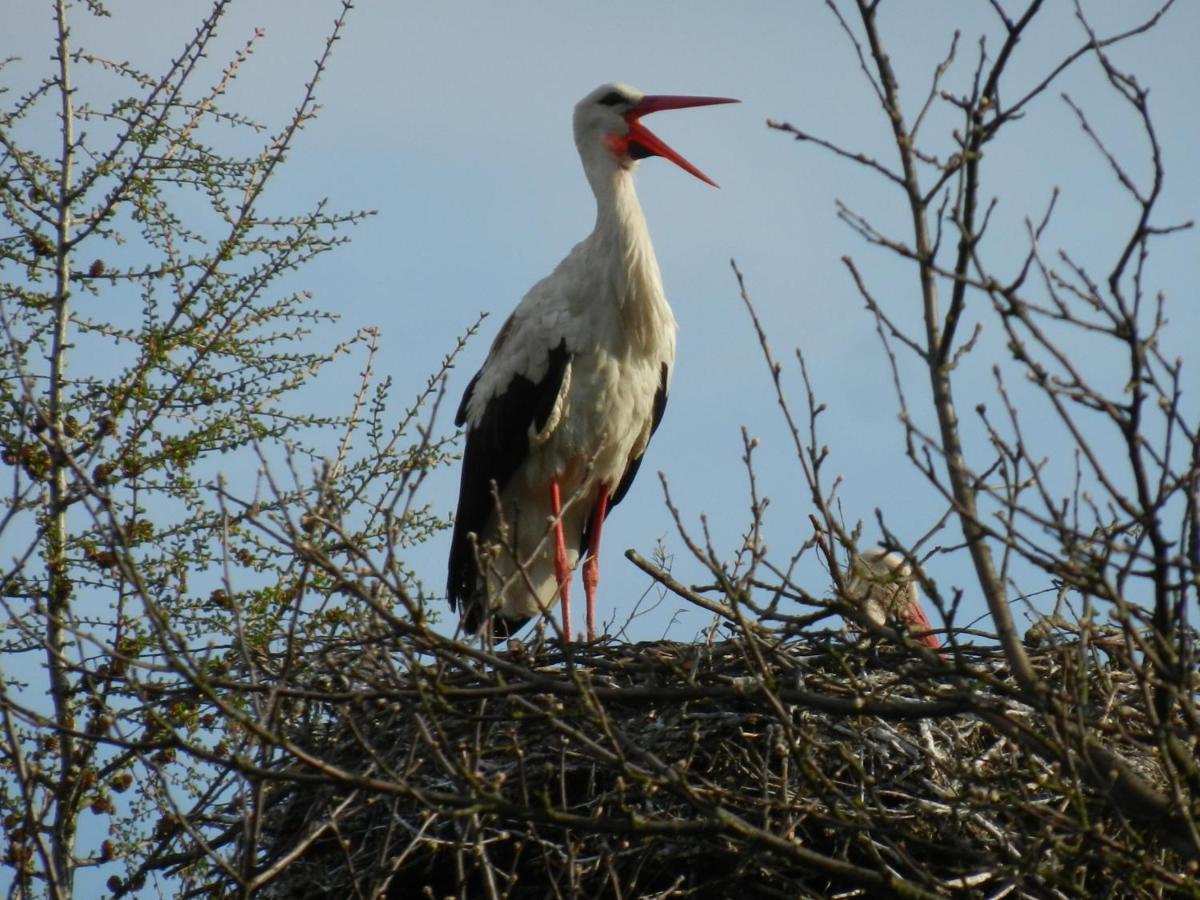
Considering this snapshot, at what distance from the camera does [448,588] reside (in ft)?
22.6

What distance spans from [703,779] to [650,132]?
13.7 feet

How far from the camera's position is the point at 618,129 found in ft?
23.9

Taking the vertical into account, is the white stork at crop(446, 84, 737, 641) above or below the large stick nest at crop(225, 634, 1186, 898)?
above

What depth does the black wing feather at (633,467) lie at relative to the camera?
23.0 ft

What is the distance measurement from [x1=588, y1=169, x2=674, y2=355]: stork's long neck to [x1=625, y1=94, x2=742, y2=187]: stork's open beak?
31cm

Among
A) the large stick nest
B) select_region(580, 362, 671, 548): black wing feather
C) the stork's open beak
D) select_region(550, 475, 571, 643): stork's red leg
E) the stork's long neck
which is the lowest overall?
the large stick nest

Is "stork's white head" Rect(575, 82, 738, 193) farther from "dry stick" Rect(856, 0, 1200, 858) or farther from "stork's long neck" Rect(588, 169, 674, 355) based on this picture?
"dry stick" Rect(856, 0, 1200, 858)

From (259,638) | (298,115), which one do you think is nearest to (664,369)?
(298,115)

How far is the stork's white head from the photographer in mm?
7230

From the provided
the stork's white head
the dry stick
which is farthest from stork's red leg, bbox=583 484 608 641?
the dry stick

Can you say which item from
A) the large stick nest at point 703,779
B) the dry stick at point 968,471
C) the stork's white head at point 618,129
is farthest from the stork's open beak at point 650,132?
the dry stick at point 968,471

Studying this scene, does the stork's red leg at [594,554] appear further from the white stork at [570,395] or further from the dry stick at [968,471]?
the dry stick at [968,471]

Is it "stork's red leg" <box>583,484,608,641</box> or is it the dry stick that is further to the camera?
"stork's red leg" <box>583,484,608,641</box>

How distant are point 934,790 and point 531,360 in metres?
3.01
